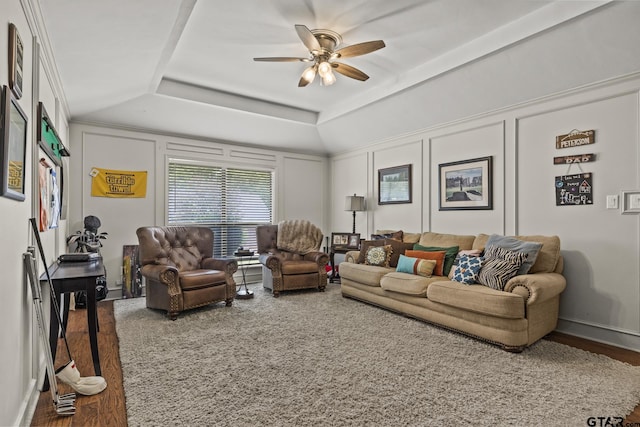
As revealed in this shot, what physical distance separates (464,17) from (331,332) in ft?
10.1

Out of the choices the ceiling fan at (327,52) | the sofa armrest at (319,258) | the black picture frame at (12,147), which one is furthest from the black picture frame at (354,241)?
the black picture frame at (12,147)

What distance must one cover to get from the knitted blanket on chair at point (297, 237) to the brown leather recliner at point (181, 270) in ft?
3.62

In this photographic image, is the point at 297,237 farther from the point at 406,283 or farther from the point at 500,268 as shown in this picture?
the point at 500,268

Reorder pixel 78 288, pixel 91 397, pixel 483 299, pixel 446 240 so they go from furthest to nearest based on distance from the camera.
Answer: pixel 446 240
pixel 483 299
pixel 78 288
pixel 91 397

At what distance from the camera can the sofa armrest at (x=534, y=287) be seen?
286 centimetres

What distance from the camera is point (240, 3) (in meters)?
2.74

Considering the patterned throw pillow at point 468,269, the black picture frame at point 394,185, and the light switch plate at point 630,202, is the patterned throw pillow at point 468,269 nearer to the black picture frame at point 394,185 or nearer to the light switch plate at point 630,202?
the light switch plate at point 630,202

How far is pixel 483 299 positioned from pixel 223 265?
294 cm

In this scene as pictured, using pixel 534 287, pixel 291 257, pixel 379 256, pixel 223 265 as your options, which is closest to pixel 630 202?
pixel 534 287

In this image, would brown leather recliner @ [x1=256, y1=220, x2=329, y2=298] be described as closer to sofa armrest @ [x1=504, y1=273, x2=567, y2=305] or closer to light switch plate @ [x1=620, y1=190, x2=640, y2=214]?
sofa armrest @ [x1=504, y1=273, x2=567, y2=305]

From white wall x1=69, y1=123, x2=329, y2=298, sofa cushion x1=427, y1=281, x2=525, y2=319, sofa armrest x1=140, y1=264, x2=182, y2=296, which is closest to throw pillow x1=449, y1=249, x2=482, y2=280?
sofa cushion x1=427, y1=281, x2=525, y2=319

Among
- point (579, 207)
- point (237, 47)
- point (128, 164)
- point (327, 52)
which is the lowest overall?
point (579, 207)

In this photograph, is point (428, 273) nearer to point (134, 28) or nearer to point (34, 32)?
point (134, 28)

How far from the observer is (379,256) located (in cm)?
452
